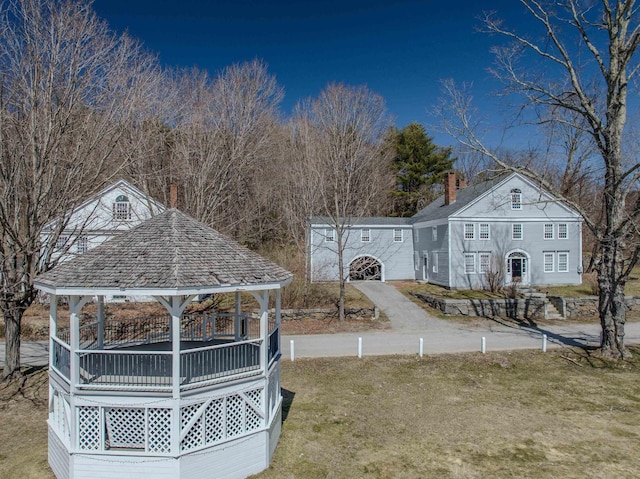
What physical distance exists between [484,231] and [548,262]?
17.8ft

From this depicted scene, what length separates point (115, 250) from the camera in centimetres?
847

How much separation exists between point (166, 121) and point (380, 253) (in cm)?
1884

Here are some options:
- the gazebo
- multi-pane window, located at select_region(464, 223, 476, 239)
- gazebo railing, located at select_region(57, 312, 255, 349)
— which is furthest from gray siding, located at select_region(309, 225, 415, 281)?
the gazebo

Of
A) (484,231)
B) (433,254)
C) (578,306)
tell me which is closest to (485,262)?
(484,231)

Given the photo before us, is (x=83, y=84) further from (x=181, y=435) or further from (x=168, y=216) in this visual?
(x=181, y=435)

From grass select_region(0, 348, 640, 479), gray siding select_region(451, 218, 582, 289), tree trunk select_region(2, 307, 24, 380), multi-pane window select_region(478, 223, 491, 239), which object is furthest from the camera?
multi-pane window select_region(478, 223, 491, 239)

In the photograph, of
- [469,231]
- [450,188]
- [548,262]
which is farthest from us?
[450,188]

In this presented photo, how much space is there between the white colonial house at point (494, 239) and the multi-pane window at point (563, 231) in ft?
0.17

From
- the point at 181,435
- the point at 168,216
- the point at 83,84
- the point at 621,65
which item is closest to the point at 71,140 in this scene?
the point at 83,84

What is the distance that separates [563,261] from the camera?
30938 mm

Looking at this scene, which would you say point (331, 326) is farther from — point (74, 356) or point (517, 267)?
point (517, 267)

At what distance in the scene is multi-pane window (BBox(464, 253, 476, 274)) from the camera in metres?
29.8

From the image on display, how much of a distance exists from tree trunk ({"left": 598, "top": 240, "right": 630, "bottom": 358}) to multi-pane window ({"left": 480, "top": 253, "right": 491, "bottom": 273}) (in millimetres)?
14371

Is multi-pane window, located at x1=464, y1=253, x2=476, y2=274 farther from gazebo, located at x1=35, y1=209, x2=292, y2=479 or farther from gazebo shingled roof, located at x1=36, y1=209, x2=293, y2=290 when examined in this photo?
gazebo, located at x1=35, y1=209, x2=292, y2=479
